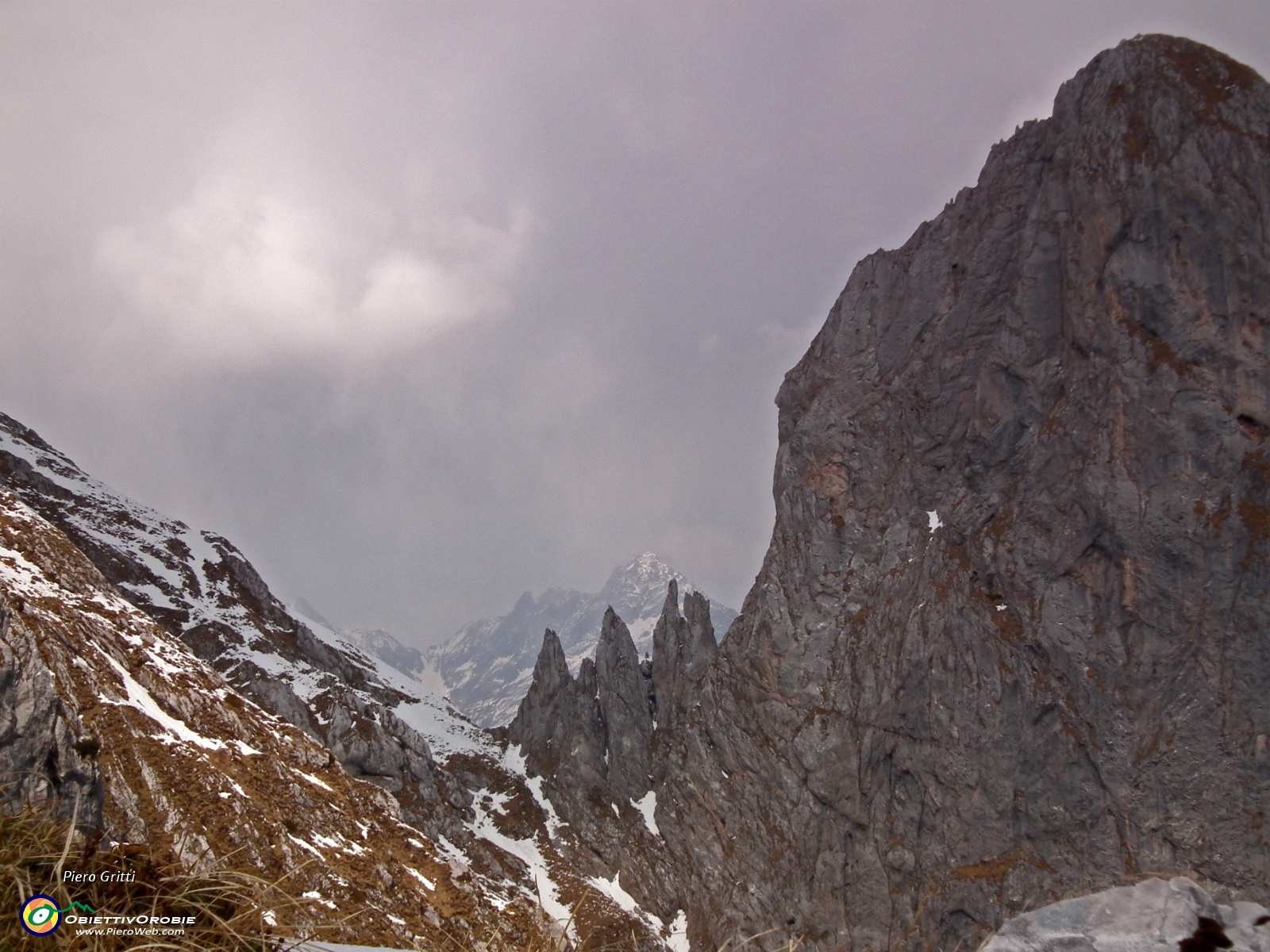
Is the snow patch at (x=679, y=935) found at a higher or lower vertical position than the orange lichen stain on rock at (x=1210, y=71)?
lower

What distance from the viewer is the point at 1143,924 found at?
498 centimetres

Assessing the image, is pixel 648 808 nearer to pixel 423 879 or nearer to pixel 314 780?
pixel 423 879

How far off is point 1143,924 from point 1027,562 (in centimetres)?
7855

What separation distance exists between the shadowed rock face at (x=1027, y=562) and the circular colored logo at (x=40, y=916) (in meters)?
72.4

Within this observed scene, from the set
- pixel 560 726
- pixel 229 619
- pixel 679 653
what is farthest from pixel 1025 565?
pixel 229 619

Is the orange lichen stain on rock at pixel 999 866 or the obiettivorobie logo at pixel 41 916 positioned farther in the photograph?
the orange lichen stain on rock at pixel 999 866

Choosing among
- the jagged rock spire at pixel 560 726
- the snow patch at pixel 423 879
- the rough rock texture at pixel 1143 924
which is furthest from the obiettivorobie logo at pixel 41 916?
the jagged rock spire at pixel 560 726

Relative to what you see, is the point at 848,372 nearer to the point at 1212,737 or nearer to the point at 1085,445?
the point at 1085,445

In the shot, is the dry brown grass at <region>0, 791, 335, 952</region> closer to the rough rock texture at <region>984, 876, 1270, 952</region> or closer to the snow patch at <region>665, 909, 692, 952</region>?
the rough rock texture at <region>984, 876, 1270, 952</region>

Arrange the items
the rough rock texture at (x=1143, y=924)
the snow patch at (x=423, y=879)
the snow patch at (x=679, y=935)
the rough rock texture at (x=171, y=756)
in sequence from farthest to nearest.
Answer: the snow patch at (x=679, y=935) < the snow patch at (x=423, y=879) < the rough rock texture at (x=171, y=756) < the rough rock texture at (x=1143, y=924)

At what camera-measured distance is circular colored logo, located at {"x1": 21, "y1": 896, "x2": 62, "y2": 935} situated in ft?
14.6

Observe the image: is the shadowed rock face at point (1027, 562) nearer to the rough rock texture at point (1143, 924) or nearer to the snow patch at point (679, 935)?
the snow patch at point (679, 935)

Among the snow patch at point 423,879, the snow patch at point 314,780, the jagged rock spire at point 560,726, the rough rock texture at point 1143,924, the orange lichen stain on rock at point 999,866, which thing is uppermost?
the jagged rock spire at point 560,726

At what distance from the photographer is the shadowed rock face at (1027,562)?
62969 millimetres
